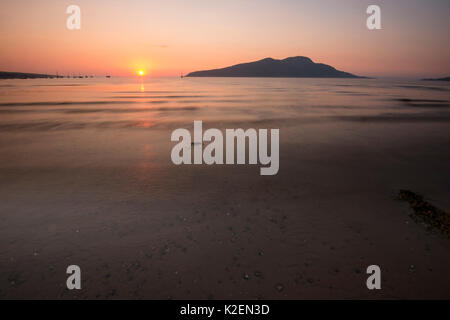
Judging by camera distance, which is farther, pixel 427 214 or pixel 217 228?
pixel 427 214

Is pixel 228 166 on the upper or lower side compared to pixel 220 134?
lower

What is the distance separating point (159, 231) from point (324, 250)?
11.0 feet

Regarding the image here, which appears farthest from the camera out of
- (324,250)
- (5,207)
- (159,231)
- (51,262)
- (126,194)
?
(126,194)

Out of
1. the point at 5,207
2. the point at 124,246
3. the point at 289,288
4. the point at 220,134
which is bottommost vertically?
the point at 289,288

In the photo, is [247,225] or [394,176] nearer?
[247,225]

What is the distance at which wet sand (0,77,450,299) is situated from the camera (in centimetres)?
420

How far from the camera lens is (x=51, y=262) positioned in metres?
4.57

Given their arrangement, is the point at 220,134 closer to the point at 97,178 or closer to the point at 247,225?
the point at 97,178

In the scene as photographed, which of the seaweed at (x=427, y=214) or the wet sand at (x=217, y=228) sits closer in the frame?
the wet sand at (x=217, y=228)

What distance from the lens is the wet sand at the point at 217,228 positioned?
13.8ft

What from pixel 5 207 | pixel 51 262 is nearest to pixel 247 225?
pixel 51 262

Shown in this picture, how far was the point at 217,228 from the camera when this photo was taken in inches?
222

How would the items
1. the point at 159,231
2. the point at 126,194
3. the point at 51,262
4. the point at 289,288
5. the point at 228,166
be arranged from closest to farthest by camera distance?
the point at 289,288
the point at 51,262
the point at 159,231
the point at 126,194
the point at 228,166

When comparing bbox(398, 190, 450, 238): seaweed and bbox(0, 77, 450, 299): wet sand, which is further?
bbox(398, 190, 450, 238): seaweed
